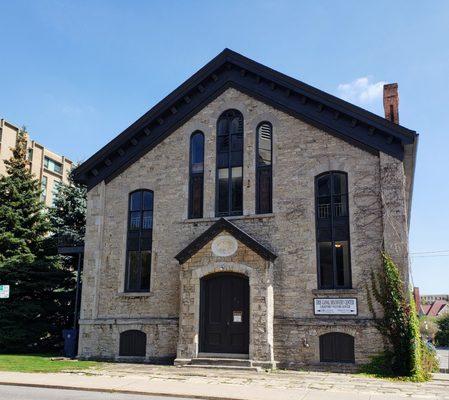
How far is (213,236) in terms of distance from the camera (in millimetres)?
18484

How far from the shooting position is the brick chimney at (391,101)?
20.8 metres

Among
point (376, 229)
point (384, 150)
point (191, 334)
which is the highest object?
point (384, 150)

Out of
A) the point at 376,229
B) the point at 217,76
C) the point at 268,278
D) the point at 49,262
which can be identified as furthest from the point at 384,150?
the point at 49,262

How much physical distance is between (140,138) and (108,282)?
612 centimetres

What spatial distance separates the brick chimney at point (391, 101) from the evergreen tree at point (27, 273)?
1656cm

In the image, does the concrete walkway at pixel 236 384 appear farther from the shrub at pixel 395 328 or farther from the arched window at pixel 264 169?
the arched window at pixel 264 169

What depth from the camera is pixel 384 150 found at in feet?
58.0

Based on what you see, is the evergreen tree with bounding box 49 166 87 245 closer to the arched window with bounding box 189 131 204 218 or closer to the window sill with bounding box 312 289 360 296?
the arched window with bounding box 189 131 204 218

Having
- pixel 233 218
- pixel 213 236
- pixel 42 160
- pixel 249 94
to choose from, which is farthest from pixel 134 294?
pixel 42 160

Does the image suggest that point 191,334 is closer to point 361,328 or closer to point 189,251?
point 189,251

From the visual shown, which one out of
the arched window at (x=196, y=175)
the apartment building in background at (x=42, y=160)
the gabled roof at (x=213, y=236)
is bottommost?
the gabled roof at (x=213, y=236)

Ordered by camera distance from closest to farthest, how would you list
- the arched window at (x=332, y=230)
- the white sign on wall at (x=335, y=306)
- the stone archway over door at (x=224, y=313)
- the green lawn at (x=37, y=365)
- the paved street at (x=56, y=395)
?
the paved street at (x=56, y=395), the green lawn at (x=37, y=365), the white sign on wall at (x=335, y=306), the arched window at (x=332, y=230), the stone archway over door at (x=224, y=313)

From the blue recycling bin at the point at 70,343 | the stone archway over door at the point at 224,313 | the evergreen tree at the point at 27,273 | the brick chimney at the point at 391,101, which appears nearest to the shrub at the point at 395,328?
the stone archway over door at the point at 224,313

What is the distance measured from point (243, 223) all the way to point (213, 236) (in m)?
1.28
